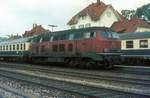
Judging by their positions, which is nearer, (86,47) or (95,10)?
(86,47)

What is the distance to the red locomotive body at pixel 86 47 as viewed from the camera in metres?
23.1

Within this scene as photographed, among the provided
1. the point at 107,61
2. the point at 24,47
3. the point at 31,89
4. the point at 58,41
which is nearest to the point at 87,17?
the point at 24,47

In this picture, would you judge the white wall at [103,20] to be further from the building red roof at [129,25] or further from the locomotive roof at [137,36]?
the locomotive roof at [137,36]

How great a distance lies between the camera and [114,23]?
66312 mm

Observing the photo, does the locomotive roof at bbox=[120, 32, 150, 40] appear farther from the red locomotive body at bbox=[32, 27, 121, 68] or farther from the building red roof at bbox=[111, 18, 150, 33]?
the building red roof at bbox=[111, 18, 150, 33]

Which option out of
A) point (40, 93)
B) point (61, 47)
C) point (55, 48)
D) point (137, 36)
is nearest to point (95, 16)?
point (137, 36)

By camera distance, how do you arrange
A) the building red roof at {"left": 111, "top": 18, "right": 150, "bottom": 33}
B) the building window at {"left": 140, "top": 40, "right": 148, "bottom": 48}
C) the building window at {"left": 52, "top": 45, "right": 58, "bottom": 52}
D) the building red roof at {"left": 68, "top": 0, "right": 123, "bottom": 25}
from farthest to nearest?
the building red roof at {"left": 68, "top": 0, "right": 123, "bottom": 25}
the building red roof at {"left": 111, "top": 18, "right": 150, "bottom": 33}
the building window at {"left": 140, "top": 40, "right": 148, "bottom": 48}
the building window at {"left": 52, "top": 45, "right": 58, "bottom": 52}

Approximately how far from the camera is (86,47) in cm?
2372

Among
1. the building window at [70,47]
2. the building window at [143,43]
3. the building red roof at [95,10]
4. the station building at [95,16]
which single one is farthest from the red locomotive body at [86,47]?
the station building at [95,16]

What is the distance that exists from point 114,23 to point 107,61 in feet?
144

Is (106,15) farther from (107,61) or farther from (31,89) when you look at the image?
(31,89)

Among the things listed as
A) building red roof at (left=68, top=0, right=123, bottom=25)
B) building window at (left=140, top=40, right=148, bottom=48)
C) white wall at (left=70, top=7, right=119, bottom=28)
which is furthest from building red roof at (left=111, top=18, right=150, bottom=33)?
building window at (left=140, top=40, right=148, bottom=48)

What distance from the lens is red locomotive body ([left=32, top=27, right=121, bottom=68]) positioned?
2308cm

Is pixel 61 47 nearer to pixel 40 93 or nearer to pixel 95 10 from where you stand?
pixel 40 93
